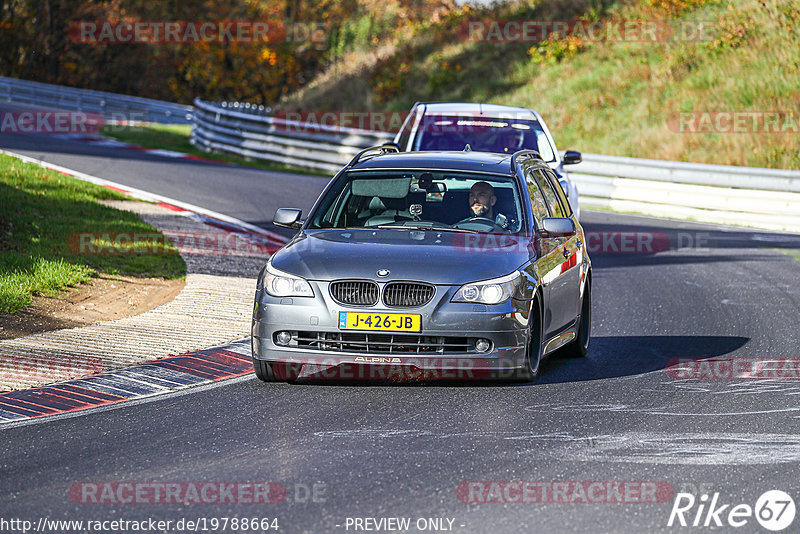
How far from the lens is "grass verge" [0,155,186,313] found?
1273 cm

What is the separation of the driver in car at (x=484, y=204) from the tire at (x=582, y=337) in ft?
4.13

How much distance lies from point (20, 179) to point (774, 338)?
37.6 feet

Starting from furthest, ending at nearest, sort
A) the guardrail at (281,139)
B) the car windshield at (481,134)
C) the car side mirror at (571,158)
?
the guardrail at (281,139) < the car side mirror at (571,158) < the car windshield at (481,134)

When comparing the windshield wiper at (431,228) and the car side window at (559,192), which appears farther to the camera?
the car side window at (559,192)

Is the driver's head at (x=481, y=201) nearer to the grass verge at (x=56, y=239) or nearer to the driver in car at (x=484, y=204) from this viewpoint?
the driver in car at (x=484, y=204)

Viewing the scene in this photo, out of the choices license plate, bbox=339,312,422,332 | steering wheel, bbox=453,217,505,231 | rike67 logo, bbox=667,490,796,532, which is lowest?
rike67 logo, bbox=667,490,796,532

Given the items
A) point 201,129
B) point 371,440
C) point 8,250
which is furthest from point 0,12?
point 371,440

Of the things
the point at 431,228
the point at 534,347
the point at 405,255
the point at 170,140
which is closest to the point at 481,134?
the point at 431,228

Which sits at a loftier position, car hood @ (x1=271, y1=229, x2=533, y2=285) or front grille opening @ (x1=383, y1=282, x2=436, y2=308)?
car hood @ (x1=271, y1=229, x2=533, y2=285)

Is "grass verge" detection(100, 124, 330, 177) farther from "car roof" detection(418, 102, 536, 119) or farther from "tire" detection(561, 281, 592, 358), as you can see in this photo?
"tire" detection(561, 281, 592, 358)

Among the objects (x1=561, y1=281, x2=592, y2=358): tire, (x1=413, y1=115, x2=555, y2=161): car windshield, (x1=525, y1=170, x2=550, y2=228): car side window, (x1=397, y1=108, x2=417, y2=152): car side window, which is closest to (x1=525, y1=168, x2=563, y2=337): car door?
(x1=525, y1=170, x2=550, y2=228): car side window

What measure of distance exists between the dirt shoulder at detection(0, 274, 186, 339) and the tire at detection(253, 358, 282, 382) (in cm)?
259

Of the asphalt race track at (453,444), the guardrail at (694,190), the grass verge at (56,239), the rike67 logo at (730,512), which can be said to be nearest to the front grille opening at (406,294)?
the asphalt race track at (453,444)

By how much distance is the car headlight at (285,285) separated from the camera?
28.8 ft
